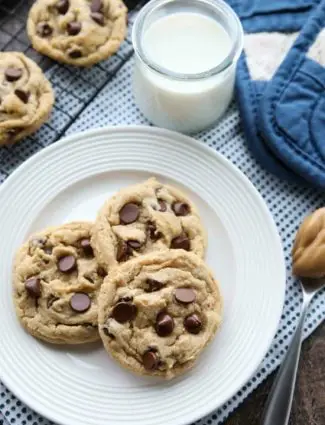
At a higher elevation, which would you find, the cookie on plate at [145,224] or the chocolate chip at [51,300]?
the cookie on plate at [145,224]

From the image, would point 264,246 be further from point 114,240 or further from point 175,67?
point 175,67

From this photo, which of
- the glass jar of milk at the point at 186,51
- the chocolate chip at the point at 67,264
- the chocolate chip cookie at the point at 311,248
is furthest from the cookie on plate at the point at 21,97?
the chocolate chip cookie at the point at 311,248

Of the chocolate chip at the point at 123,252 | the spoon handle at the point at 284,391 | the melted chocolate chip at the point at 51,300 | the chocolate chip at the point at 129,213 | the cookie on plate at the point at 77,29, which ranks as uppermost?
the cookie on plate at the point at 77,29

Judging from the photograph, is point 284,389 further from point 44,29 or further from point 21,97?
point 44,29

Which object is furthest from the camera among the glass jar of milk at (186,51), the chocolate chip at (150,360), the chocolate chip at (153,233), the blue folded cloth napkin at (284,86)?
the blue folded cloth napkin at (284,86)

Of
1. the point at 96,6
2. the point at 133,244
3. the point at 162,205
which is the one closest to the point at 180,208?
the point at 162,205

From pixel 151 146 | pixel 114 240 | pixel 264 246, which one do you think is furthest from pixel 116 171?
pixel 264 246

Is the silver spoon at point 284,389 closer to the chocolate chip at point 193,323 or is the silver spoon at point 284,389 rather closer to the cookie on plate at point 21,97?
the chocolate chip at point 193,323
